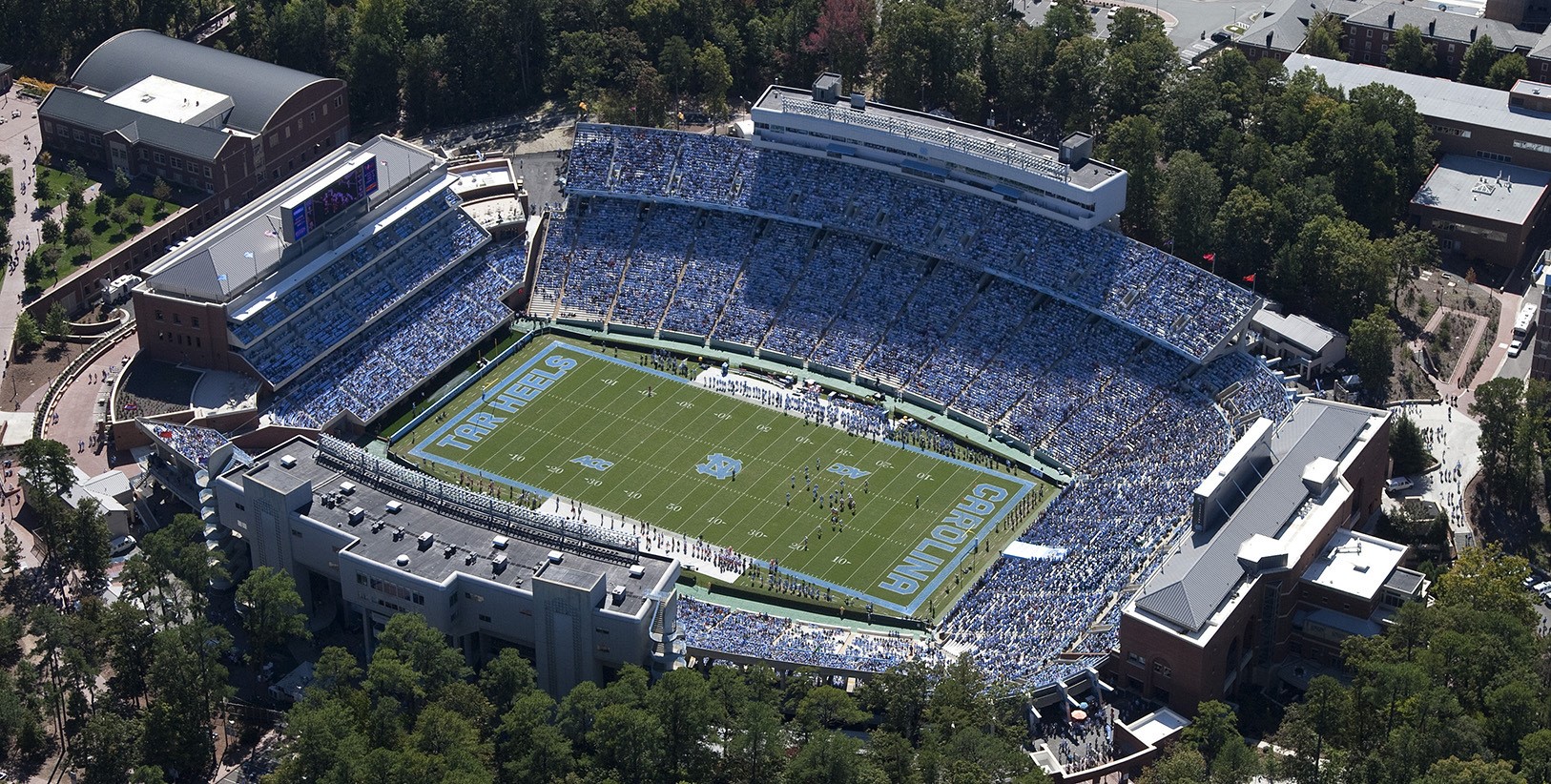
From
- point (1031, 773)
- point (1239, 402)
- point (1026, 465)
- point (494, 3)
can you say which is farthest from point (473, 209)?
point (1031, 773)

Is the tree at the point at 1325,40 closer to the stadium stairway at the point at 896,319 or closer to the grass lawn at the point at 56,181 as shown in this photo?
the stadium stairway at the point at 896,319

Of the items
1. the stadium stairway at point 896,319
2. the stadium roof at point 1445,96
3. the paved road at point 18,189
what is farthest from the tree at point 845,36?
the paved road at point 18,189

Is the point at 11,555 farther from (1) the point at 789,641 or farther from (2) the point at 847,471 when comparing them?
(2) the point at 847,471

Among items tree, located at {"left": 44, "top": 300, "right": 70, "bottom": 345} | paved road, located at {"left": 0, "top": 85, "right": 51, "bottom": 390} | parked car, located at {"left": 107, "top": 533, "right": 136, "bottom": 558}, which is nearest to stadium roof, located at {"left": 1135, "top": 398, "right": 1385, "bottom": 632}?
parked car, located at {"left": 107, "top": 533, "right": 136, "bottom": 558}

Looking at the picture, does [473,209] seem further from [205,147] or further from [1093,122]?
[1093,122]

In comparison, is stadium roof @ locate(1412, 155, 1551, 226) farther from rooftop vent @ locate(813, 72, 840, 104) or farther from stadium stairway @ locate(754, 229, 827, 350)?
stadium stairway @ locate(754, 229, 827, 350)

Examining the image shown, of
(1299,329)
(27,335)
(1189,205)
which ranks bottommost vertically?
(27,335)

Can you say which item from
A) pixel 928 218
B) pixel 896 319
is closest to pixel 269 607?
pixel 896 319

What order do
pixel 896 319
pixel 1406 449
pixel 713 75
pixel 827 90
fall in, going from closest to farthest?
pixel 1406 449 < pixel 896 319 < pixel 827 90 < pixel 713 75
